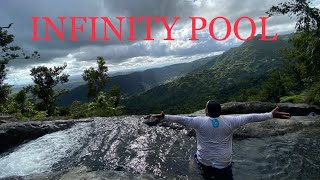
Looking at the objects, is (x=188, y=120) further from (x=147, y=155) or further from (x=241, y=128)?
(x=241, y=128)

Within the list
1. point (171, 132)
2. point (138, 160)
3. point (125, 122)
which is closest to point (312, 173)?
point (138, 160)

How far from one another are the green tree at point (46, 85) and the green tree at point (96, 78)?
6208mm

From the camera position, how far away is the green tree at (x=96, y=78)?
52906 mm

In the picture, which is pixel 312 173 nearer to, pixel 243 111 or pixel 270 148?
pixel 270 148

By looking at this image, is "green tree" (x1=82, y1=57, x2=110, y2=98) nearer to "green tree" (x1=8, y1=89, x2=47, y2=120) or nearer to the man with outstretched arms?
"green tree" (x1=8, y1=89, x2=47, y2=120)

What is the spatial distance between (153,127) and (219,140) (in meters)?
9.80

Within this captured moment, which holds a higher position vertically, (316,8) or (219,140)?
(316,8)

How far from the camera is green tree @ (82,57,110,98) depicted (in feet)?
174

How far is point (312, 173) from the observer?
9.54 m

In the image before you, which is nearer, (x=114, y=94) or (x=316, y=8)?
(x=316, y=8)

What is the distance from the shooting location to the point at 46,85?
1802 inches

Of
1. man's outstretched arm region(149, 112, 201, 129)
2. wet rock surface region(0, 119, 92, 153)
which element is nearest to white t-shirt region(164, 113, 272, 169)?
man's outstretched arm region(149, 112, 201, 129)

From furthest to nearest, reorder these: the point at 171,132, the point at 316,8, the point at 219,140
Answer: the point at 316,8
the point at 171,132
the point at 219,140

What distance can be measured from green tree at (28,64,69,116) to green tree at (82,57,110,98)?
6.21 metres
